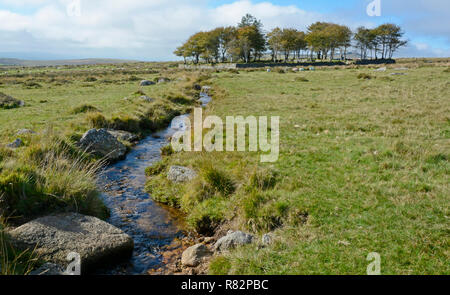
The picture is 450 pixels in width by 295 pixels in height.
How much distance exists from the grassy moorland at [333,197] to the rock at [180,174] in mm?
376

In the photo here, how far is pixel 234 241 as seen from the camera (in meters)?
7.38

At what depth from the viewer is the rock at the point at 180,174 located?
38.3 ft

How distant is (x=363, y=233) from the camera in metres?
6.67

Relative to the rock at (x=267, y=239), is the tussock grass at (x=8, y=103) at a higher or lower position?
higher

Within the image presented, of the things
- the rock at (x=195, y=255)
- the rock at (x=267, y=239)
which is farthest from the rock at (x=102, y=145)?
the rock at (x=267, y=239)

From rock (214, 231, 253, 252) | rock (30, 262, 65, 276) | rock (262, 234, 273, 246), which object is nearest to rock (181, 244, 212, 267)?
rock (214, 231, 253, 252)

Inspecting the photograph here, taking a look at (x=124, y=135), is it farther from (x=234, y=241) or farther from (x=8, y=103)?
(x=8, y=103)

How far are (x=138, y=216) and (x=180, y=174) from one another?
2.57 m

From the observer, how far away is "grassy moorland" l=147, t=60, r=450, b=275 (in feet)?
20.1

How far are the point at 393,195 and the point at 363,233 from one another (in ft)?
7.13

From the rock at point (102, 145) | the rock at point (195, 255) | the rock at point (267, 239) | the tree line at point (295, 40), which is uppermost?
the tree line at point (295, 40)

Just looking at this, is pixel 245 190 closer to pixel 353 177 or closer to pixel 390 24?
pixel 353 177

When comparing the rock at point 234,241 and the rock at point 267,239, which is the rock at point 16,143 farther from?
the rock at point 267,239
